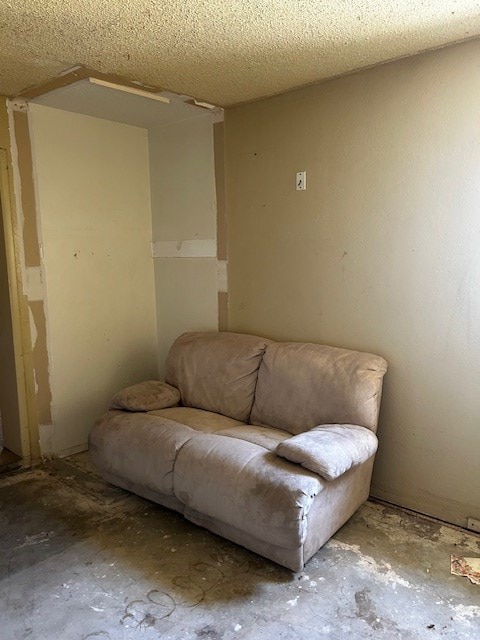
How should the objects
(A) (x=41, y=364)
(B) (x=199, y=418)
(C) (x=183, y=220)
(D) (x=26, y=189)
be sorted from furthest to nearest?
(C) (x=183, y=220) → (A) (x=41, y=364) → (D) (x=26, y=189) → (B) (x=199, y=418)

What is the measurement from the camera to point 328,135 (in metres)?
2.75

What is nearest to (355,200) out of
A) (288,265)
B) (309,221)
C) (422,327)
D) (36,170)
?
(309,221)

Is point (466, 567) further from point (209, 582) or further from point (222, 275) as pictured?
point (222, 275)

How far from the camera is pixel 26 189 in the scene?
3094 mm

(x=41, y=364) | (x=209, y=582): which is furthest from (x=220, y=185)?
(x=209, y=582)

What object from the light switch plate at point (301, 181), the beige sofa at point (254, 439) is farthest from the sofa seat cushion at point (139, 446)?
the light switch plate at point (301, 181)

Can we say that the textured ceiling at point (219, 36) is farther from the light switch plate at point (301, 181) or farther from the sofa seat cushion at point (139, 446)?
the sofa seat cushion at point (139, 446)

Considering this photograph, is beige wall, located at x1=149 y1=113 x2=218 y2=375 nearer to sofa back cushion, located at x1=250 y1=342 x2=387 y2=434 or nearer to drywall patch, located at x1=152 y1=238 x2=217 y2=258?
drywall patch, located at x1=152 y1=238 x2=217 y2=258

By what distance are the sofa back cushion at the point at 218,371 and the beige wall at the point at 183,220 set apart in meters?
0.39

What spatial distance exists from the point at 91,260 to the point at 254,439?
1.83 meters

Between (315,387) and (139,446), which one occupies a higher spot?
(315,387)

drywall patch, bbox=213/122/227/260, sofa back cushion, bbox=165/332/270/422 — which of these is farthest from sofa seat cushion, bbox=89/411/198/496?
drywall patch, bbox=213/122/227/260

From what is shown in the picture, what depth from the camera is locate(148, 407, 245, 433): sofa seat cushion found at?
8.75 ft

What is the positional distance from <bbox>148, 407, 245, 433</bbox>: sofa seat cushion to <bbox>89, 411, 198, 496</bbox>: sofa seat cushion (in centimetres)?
9
